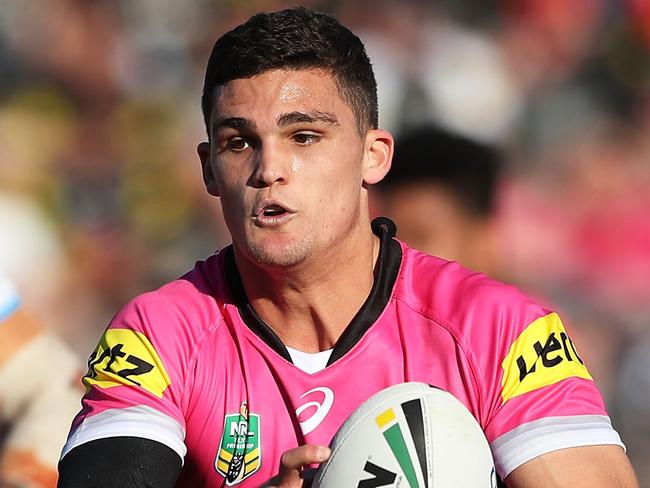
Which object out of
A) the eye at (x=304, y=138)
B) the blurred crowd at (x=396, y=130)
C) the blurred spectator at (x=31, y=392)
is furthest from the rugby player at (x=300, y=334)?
the blurred crowd at (x=396, y=130)

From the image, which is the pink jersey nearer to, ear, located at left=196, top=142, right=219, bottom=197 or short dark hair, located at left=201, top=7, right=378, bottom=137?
ear, located at left=196, top=142, right=219, bottom=197

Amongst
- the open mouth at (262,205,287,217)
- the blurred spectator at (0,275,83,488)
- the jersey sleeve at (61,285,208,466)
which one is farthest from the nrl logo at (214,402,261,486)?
the blurred spectator at (0,275,83,488)

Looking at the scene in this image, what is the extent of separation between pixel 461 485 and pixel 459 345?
24.2 inches

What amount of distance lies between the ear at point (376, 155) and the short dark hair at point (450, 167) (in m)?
2.68

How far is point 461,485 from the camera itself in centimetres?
275

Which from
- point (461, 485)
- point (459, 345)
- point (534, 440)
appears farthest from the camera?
point (459, 345)

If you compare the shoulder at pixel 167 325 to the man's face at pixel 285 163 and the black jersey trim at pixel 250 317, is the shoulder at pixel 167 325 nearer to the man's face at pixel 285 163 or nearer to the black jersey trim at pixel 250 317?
the black jersey trim at pixel 250 317

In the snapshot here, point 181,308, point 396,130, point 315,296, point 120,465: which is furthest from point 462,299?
point 396,130

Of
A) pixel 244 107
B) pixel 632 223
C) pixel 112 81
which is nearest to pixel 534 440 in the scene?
pixel 244 107

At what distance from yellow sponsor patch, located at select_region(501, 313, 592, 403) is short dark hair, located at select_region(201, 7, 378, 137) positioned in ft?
2.58

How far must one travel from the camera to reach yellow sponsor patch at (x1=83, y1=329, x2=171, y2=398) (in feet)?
10.7

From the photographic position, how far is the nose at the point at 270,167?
3186 millimetres

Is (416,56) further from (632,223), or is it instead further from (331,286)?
(331,286)

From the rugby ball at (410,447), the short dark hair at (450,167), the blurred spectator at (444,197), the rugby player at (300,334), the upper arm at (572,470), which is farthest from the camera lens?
the short dark hair at (450,167)
